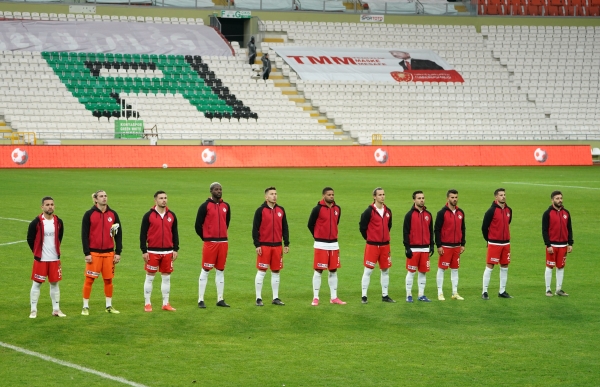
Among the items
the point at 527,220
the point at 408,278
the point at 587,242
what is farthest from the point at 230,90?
the point at 408,278

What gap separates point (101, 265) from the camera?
48.4 feet

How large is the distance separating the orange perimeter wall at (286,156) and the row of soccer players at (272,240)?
31090 millimetres

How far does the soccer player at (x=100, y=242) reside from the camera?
1462 centimetres

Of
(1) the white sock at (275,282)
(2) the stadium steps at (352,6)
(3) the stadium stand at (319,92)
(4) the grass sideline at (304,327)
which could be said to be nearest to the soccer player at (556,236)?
(4) the grass sideline at (304,327)

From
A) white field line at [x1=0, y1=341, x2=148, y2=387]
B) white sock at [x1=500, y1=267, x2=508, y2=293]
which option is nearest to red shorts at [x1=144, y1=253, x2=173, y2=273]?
white field line at [x1=0, y1=341, x2=148, y2=387]

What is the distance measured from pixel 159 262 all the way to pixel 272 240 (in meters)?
1.97

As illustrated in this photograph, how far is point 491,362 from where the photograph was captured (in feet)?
39.6

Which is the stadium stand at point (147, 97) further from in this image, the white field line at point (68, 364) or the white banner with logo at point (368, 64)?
the white field line at point (68, 364)

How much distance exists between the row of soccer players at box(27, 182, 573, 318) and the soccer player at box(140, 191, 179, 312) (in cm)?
2

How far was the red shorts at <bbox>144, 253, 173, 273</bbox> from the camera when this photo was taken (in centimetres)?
1505

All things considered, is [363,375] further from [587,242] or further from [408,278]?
[587,242]

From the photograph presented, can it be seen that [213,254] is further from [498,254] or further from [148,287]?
[498,254]

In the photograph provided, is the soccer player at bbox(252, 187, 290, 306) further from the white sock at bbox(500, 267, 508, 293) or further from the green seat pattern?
the green seat pattern

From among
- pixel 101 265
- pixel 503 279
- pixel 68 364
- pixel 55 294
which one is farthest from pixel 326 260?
pixel 68 364
